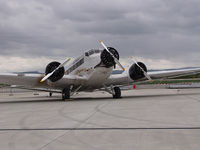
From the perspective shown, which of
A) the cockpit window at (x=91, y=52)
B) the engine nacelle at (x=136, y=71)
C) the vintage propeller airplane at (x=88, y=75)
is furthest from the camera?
the engine nacelle at (x=136, y=71)

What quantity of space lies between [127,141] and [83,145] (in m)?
0.96

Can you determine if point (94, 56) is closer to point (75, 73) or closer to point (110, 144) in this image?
point (75, 73)

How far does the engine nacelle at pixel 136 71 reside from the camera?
2172cm

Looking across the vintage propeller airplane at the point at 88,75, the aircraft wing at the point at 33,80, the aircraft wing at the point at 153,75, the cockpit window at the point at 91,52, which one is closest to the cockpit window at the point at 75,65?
the vintage propeller airplane at the point at 88,75

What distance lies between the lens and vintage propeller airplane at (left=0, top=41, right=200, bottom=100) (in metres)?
19.5

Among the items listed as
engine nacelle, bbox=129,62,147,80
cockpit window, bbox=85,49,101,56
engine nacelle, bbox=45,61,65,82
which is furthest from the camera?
engine nacelle, bbox=129,62,147,80

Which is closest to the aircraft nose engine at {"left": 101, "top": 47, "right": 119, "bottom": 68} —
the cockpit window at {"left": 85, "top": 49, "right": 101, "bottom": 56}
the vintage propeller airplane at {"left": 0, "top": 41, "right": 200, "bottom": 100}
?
the vintage propeller airplane at {"left": 0, "top": 41, "right": 200, "bottom": 100}

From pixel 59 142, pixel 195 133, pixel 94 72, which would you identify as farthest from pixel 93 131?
pixel 94 72

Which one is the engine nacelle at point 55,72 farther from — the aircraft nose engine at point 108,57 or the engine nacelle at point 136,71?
the engine nacelle at point 136,71

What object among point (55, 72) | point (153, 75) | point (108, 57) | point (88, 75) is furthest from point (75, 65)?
point (153, 75)

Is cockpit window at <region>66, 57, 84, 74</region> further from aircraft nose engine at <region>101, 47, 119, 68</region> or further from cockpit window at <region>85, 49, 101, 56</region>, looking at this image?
aircraft nose engine at <region>101, 47, 119, 68</region>

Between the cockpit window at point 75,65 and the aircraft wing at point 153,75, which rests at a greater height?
the cockpit window at point 75,65

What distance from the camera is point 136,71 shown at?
2183 cm

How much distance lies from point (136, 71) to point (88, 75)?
4.09 meters
